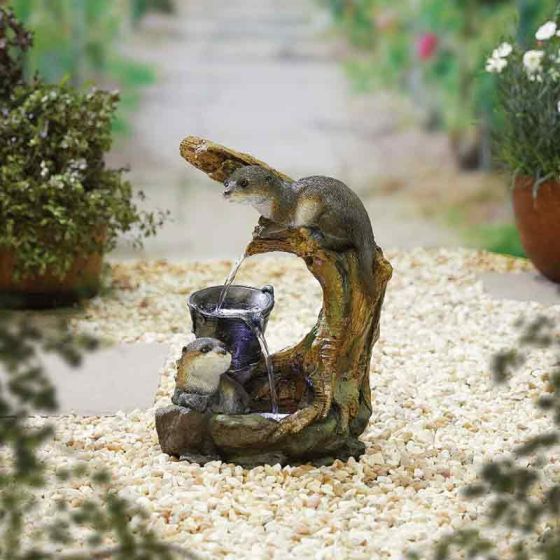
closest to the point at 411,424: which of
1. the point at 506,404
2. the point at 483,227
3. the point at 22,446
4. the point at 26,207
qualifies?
→ the point at 506,404

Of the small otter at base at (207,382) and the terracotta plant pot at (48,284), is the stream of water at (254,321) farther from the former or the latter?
the terracotta plant pot at (48,284)

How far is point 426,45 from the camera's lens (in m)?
6.03

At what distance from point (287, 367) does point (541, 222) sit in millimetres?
2066

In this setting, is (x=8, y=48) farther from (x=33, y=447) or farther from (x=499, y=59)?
(x=33, y=447)

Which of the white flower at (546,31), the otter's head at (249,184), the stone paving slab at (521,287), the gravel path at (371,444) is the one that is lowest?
the gravel path at (371,444)

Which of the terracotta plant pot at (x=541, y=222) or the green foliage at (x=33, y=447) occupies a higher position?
the terracotta plant pot at (x=541, y=222)

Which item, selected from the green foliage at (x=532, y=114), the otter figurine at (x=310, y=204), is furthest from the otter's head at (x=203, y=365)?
the green foliage at (x=532, y=114)

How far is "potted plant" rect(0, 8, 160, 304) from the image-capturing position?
3.81 metres

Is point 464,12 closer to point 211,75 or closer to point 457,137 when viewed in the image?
point 457,137

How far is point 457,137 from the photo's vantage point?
20.2ft

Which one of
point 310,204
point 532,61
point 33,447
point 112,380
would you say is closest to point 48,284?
point 112,380

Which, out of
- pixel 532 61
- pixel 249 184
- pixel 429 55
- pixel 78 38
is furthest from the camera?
pixel 429 55

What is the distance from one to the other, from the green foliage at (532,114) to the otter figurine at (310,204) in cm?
195

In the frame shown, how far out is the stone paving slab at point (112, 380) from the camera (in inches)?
118
